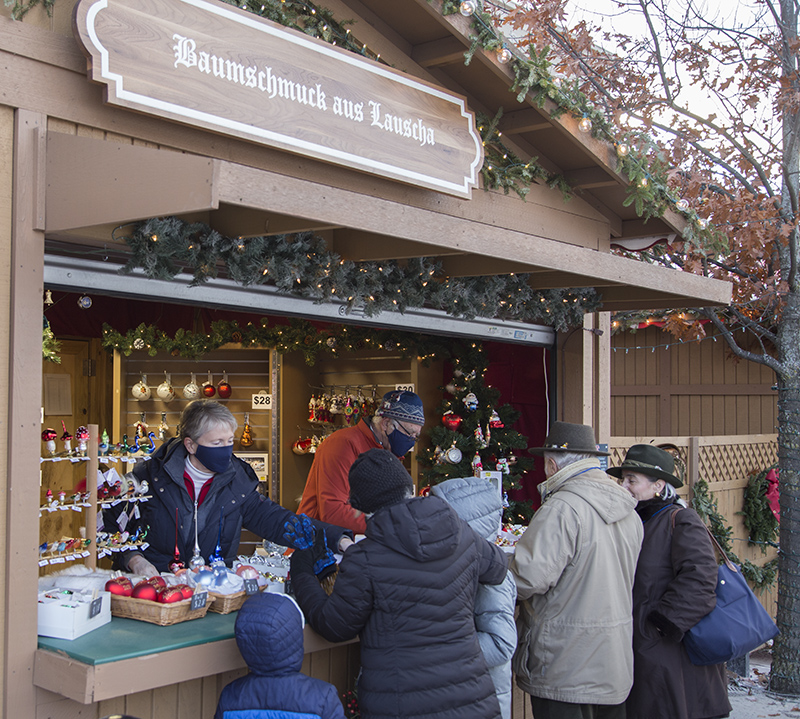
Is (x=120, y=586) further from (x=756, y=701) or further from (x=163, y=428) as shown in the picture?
(x=756, y=701)

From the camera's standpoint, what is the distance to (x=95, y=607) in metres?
3.04

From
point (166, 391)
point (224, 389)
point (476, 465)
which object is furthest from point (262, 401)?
point (476, 465)

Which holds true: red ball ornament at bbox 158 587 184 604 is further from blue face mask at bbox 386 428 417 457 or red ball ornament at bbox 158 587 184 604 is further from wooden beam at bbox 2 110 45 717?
blue face mask at bbox 386 428 417 457

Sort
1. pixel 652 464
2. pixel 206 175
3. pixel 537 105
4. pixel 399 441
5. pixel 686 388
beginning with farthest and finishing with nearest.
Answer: pixel 686 388
pixel 537 105
pixel 399 441
pixel 652 464
pixel 206 175

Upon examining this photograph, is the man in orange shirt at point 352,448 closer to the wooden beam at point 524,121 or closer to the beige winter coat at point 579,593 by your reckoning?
the beige winter coat at point 579,593

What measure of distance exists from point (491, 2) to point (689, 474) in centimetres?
567

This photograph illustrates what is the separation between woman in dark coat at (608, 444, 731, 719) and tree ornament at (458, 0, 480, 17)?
9.42ft

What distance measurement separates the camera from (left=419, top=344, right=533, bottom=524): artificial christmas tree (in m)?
7.14

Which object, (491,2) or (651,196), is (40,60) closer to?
(491,2)

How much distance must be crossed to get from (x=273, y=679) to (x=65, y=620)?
0.88m

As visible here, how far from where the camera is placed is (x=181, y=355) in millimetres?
7730

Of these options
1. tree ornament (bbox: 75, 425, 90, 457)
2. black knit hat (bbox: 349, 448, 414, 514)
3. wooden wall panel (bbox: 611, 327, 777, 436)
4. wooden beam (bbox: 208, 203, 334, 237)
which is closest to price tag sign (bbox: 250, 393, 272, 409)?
tree ornament (bbox: 75, 425, 90, 457)

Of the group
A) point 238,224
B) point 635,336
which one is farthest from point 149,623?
point 635,336

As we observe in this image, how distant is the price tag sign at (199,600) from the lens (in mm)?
3145
